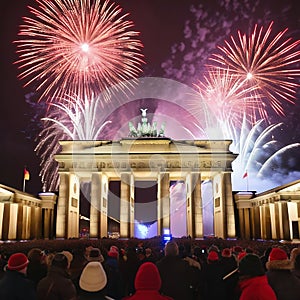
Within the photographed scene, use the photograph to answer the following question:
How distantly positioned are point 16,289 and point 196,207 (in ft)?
182

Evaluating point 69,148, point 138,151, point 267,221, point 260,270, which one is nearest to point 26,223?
point 69,148

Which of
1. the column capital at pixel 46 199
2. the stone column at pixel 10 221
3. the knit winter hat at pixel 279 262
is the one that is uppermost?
the column capital at pixel 46 199

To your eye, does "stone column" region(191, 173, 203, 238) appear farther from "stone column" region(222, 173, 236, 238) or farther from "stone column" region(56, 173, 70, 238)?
"stone column" region(56, 173, 70, 238)

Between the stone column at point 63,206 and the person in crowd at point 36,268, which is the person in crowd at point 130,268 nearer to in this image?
the person in crowd at point 36,268

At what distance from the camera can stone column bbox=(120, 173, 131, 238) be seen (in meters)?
60.5

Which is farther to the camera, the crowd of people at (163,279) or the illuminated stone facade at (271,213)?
the illuminated stone facade at (271,213)

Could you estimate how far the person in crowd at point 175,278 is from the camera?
8797 millimetres

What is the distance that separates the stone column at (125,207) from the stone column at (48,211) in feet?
43.7

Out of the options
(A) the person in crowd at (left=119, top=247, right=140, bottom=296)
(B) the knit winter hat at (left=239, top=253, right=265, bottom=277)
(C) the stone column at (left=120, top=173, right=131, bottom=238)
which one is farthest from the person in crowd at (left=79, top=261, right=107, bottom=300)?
(C) the stone column at (left=120, top=173, right=131, bottom=238)

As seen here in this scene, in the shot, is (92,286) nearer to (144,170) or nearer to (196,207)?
(196,207)

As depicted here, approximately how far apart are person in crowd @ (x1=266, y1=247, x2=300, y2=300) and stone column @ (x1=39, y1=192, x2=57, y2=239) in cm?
6213

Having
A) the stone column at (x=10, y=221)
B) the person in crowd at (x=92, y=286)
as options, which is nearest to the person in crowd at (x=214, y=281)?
the person in crowd at (x=92, y=286)

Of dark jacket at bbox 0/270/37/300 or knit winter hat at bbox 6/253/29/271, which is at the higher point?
knit winter hat at bbox 6/253/29/271

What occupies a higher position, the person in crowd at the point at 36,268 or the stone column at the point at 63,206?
the stone column at the point at 63,206
